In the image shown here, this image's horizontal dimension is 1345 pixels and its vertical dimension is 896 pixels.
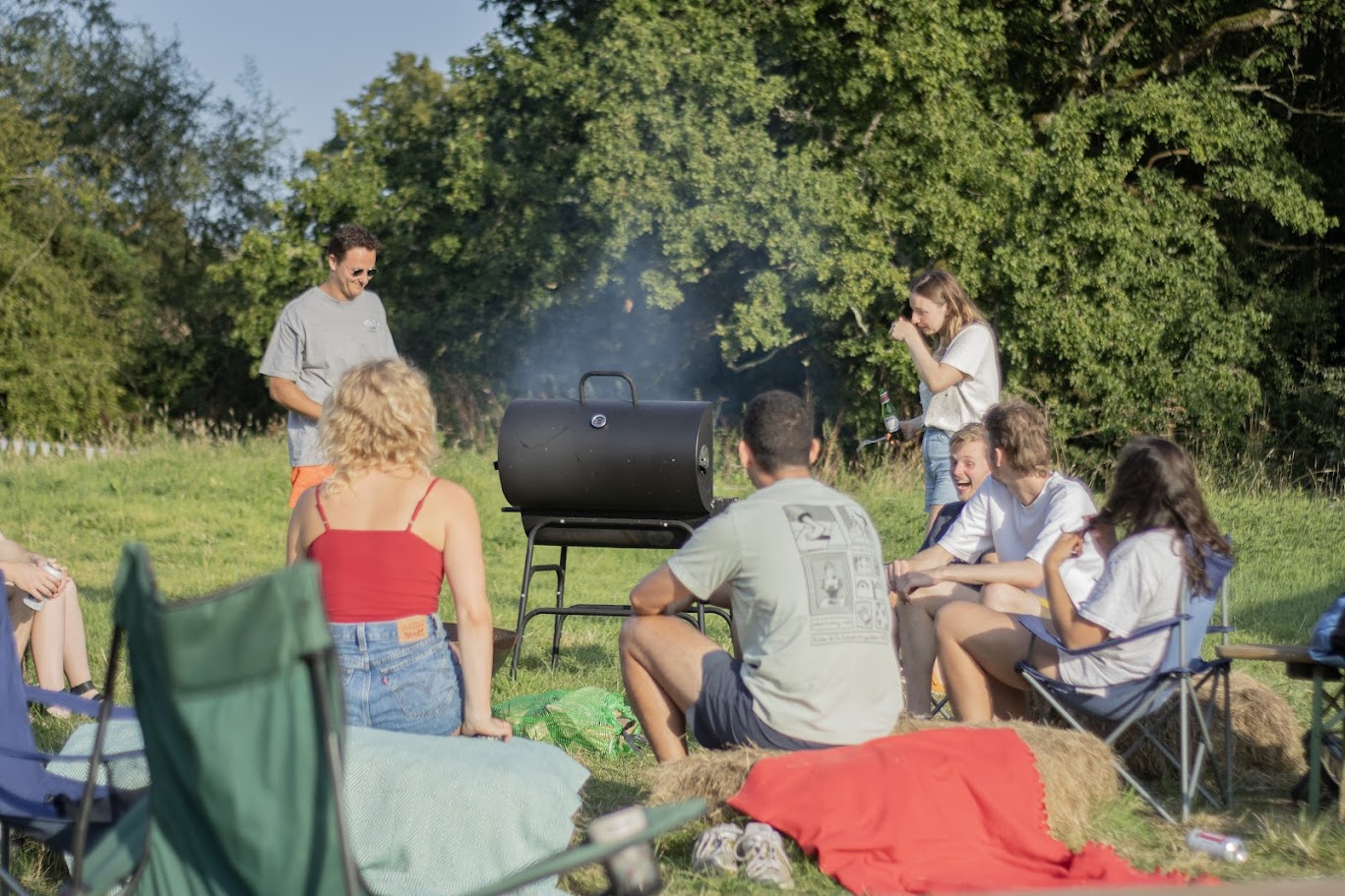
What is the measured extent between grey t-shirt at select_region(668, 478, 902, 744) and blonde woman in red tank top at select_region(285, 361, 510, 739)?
0.55 m

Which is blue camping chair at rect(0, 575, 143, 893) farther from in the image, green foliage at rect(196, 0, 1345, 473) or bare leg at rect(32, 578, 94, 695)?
green foliage at rect(196, 0, 1345, 473)

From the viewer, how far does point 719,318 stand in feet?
58.7

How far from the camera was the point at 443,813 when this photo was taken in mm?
2900

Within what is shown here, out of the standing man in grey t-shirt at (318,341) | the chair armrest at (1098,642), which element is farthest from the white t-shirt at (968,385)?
the standing man in grey t-shirt at (318,341)

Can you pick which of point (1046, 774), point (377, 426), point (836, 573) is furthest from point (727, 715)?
point (377, 426)

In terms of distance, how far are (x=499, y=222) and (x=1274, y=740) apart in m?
15.3

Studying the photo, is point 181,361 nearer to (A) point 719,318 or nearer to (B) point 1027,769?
(A) point 719,318

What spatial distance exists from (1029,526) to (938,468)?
1.11 m

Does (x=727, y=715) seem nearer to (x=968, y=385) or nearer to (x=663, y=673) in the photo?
(x=663, y=673)

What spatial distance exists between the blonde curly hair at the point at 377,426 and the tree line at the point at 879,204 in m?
13.3

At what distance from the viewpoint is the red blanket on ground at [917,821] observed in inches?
123

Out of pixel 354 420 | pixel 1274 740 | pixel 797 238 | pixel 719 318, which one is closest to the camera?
pixel 354 420

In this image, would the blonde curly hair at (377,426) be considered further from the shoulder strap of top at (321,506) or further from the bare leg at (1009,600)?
the bare leg at (1009,600)

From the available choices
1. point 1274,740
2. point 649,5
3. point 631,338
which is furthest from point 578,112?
point 1274,740
